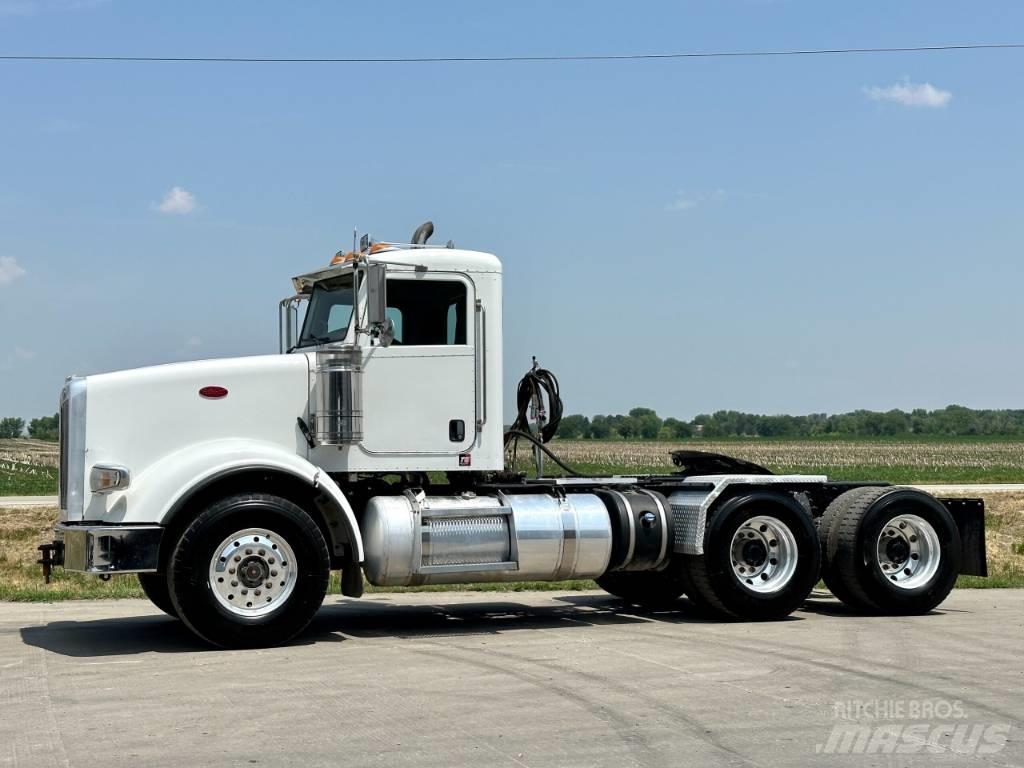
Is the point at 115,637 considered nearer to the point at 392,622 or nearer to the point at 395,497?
the point at 392,622

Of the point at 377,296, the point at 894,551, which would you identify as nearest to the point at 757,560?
→ the point at 894,551

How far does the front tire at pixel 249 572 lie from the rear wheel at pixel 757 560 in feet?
12.5

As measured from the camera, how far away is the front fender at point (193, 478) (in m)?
11.0

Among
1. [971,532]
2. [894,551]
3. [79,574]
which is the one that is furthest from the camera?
[79,574]

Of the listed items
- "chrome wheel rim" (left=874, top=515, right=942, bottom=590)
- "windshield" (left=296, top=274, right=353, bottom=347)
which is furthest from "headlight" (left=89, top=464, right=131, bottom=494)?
"chrome wheel rim" (left=874, top=515, right=942, bottom=590)

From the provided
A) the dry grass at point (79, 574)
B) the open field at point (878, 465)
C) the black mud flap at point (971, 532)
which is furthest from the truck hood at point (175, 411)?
the open field at point (878, 465)

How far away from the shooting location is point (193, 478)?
11086mm

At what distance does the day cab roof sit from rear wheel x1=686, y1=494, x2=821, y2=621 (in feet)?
10.9

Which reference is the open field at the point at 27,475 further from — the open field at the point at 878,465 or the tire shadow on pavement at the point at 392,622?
the tire shadow on pavement at the point at 392,622

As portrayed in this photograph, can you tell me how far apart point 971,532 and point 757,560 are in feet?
8.62

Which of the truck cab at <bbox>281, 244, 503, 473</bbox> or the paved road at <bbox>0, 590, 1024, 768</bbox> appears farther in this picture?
the truck cab at <bbox>281, 244, 503, 473</bbox>

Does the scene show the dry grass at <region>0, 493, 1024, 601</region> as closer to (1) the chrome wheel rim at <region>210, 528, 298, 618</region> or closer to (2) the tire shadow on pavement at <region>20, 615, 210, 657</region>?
(2) the tire shadow on pavement at <region>20, 615, 210, 657</region>

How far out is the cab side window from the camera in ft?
40.5

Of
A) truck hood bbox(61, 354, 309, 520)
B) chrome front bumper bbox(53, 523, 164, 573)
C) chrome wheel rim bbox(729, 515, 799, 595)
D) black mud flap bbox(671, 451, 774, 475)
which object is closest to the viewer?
chrome front bumper bbox(53, 523, 164, 573)
